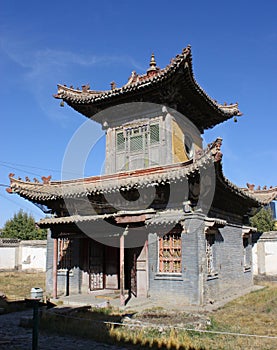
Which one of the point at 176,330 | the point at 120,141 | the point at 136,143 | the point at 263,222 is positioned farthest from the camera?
the point at 263,222

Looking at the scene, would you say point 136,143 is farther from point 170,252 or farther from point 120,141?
point 170,252

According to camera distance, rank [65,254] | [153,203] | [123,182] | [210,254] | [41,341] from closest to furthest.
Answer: [41,341] < [153,203] < [123,182] < [210,254] < [65,254]

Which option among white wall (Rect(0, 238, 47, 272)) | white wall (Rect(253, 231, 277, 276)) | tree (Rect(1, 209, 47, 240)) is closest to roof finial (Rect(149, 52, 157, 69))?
white wall (Rect(253, 231, 277, 276))

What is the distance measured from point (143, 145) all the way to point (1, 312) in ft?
22.8

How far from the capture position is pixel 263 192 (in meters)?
17.0

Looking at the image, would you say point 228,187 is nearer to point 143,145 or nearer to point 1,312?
point 143,145

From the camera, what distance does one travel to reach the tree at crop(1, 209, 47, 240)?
3512cm

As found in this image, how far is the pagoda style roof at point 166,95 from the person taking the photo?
11688 millimetres

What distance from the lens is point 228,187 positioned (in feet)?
37.5

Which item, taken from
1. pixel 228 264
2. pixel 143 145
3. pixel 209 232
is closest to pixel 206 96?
pixel 143 145

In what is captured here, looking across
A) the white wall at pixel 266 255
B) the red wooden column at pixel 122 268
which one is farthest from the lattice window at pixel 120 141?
the white wall at pixel 266 255

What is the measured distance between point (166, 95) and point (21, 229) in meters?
27.0

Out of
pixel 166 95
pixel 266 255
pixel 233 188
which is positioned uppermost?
pixel 166 95

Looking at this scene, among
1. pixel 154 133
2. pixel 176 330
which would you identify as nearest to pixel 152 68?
pixel 154 133
